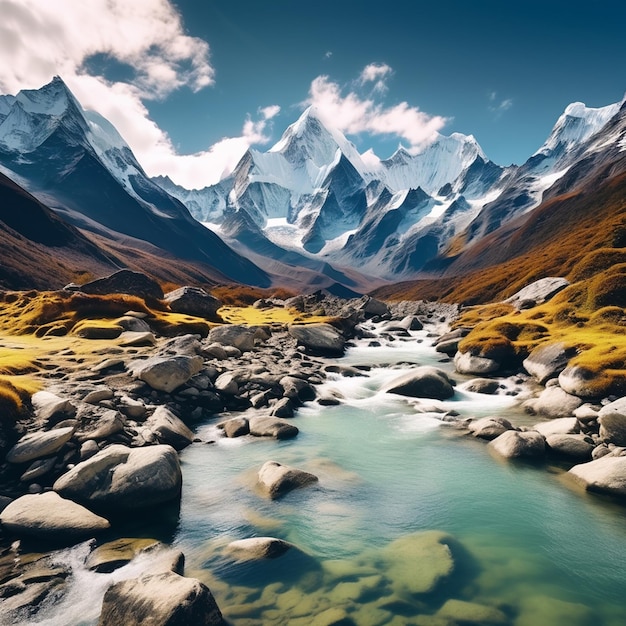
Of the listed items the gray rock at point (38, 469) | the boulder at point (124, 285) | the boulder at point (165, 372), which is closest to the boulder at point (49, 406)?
the gray rock at point (38, 469)

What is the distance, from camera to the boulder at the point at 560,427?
2078 cm

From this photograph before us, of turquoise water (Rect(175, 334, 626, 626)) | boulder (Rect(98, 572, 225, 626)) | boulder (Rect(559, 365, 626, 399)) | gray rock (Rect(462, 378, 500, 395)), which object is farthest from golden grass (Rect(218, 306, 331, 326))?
boulder (Rect(98, 572, 225, 626))

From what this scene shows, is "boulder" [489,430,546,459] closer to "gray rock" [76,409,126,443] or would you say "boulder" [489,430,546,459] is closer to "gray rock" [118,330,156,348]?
"gray rock" [76,409,126,443]

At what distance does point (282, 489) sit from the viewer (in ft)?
54.8

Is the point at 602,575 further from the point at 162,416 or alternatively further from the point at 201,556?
the point at 162,416

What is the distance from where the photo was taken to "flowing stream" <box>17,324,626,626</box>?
1077 cm

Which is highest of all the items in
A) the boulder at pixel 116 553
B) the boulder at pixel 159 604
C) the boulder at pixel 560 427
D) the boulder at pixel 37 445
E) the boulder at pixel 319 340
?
the boulder at pixel 319 340

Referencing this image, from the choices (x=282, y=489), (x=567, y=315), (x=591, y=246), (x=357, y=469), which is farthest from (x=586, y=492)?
(x=591, y=246)

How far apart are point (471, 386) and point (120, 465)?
26420mm

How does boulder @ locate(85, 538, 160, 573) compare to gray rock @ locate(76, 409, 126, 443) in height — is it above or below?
below

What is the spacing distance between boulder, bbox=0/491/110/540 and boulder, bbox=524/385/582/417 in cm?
2407

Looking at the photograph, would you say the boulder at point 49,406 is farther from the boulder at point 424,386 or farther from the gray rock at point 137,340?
the boulder at point 424,386

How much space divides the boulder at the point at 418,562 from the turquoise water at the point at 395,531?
0.08 m

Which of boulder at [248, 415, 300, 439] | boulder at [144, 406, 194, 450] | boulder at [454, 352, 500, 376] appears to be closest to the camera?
boulder at [144, 406, 194, 450]
